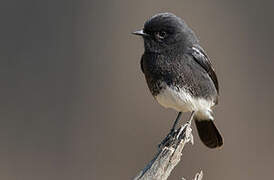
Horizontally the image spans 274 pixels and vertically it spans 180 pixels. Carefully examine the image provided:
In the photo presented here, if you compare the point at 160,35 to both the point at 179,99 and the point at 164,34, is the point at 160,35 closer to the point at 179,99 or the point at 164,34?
the point at 164,34

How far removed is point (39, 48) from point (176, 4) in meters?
1.73

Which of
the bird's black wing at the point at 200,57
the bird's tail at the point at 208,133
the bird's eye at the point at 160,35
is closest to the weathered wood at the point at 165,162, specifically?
the bird's black wing at the point at 200,57

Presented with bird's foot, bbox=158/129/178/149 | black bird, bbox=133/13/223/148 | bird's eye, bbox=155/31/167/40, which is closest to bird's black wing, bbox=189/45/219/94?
black bird, bbox=133/13/223/148

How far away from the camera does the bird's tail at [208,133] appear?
8953 millimetres

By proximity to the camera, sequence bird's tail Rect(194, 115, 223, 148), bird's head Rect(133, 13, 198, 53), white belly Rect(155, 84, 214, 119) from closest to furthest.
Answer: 1. white belly Rect(155, 84, 214, 119)
2. bird's head Rect(133, 13, 198, 53)
3. bird's tail Rect(194, 115, 223, 148)

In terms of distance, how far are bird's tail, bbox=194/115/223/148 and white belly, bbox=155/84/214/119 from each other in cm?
56

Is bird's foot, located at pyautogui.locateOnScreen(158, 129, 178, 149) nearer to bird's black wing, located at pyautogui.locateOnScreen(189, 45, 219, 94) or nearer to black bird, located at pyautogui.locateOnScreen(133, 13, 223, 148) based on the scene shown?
black bird, located at pyautogui.locateOnScreen(133, 13, 223, 148)

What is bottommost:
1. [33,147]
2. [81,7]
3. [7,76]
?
[33,147]

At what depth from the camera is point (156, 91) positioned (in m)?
8.24

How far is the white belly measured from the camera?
8.15m

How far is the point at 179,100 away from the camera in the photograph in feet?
26.9

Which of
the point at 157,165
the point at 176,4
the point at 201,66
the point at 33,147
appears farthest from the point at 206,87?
the point at 33,147

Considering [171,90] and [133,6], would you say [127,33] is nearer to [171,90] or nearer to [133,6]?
[133,6]

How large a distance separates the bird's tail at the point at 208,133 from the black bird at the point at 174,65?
537mm
